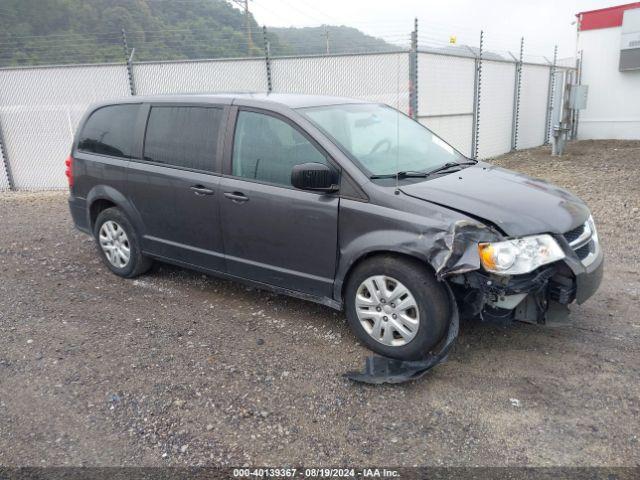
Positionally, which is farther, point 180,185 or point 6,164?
point 6,164

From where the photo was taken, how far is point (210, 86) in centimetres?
1033

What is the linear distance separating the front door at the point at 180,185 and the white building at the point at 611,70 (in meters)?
16.4

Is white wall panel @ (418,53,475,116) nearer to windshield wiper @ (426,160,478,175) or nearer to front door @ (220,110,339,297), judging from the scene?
windshield wiper @ (426,160,478,175)

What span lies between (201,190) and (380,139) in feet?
4.91

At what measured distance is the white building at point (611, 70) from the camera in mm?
16156

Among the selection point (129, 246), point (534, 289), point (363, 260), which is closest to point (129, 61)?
point (129, 246)

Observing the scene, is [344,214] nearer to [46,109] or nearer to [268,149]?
[268,149]

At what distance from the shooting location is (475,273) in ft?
10.4

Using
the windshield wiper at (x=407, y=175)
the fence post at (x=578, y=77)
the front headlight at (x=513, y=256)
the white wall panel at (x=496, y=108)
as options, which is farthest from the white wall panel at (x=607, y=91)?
→ the front headlight at (x=513, y=256)

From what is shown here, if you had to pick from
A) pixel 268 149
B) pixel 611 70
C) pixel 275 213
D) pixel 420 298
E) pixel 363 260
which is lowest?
A: pixel 420 298

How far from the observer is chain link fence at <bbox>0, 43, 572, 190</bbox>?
1003cm

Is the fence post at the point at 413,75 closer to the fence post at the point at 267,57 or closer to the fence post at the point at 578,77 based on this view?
the fence post at the point at 267,57

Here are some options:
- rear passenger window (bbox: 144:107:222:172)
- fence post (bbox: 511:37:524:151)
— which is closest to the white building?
fence post (bbox: 511:37:524:151)

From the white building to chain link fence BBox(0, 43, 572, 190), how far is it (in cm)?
736
